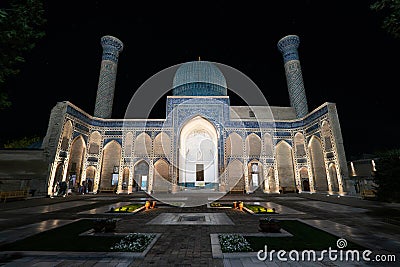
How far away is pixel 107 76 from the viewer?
2909 centimetres

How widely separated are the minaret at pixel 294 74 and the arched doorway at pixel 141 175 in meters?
22.6

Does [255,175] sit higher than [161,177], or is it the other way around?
[255,175]

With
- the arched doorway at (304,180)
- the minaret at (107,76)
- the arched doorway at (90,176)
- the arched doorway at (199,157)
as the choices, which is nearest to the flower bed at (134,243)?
the arched doorway at (90,176)

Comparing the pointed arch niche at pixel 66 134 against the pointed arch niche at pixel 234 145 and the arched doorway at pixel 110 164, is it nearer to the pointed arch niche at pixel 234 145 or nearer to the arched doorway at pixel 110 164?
the arched doorway at pixel 110 164

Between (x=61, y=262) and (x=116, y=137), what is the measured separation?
24.4 m

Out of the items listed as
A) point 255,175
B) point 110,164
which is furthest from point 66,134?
point 255,175

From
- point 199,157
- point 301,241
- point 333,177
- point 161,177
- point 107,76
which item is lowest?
point 301,241

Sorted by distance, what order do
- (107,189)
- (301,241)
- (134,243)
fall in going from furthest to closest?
(107,189), (301,241), (134,243)

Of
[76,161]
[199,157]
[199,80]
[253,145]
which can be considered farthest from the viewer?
[199,157]

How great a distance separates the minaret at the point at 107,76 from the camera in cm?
2798

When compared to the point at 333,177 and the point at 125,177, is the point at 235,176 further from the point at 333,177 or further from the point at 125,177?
the point at 125,177

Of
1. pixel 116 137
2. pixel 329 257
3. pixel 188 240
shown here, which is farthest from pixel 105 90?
pixel 329 257

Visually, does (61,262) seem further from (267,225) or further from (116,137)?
(116,137)

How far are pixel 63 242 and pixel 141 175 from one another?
22206 millimetres
